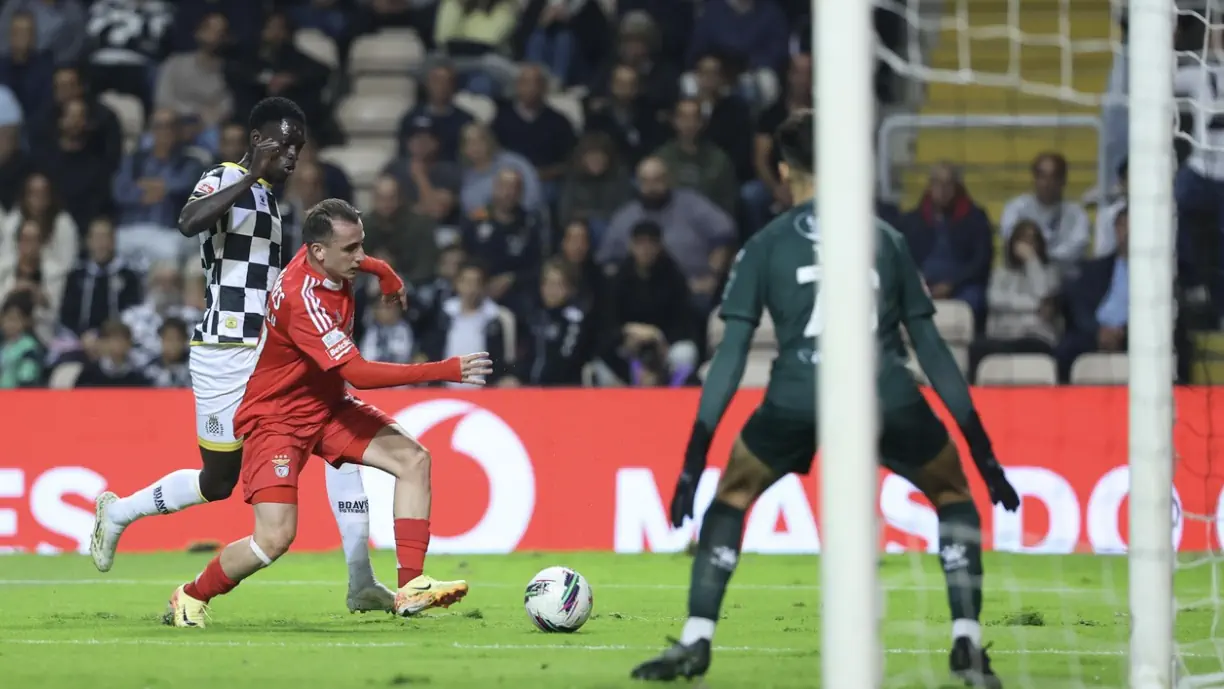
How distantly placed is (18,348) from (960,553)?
29.2 ft

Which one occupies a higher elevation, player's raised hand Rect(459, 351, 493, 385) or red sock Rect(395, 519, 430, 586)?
player's raised hand Rect(459, 351, 493, 385)

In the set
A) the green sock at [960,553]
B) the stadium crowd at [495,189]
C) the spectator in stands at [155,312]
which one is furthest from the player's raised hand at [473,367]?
the spectator in stands at [155,312]

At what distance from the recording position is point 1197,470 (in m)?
9.71

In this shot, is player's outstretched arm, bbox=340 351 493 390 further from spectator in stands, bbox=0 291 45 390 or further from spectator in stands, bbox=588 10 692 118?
spectator in stands, bbox=588 10 692 118

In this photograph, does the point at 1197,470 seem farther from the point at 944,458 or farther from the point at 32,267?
the point at 32,267

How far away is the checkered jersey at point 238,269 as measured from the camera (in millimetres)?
7508

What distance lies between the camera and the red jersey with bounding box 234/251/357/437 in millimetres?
6961

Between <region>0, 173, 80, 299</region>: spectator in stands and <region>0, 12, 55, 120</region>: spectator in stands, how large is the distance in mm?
1151

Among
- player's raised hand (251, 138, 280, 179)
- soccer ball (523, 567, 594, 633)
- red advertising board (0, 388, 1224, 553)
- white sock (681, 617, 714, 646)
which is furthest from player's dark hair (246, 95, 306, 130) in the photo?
red advertising board (0, 388, 1224, 553)

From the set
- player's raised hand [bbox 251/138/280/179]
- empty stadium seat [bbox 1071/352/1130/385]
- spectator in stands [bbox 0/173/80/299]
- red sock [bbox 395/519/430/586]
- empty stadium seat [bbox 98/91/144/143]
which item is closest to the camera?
red sock [bbox 395/519/430/586]

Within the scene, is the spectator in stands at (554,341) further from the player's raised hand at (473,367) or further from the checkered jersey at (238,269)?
the player's raised hand at (473,367)

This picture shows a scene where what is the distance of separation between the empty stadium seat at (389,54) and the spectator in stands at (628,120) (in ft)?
6.99

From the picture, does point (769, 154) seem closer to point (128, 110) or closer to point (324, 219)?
point (128, 110)

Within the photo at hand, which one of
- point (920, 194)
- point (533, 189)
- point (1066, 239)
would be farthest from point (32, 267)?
point (1066, 239)
